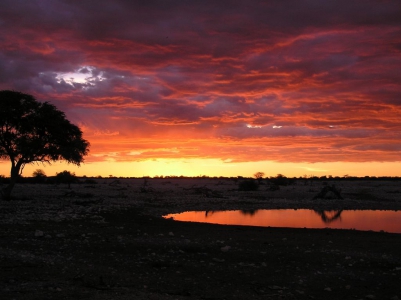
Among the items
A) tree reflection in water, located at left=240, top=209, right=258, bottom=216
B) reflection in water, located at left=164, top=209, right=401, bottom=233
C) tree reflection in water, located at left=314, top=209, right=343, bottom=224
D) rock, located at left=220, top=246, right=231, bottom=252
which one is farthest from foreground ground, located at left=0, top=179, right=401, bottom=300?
tree reflection in water, located at left=240, top=209, right=258, bottom=216

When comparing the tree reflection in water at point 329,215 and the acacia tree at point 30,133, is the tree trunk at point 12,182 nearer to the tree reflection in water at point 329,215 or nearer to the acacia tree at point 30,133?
the acacia tree at point 30,133

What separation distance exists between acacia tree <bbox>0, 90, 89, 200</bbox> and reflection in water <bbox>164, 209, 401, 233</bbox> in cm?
1264

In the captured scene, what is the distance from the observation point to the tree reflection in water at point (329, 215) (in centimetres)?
2947

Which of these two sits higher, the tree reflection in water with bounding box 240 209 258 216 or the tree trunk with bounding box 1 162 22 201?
the tree trunk with bounding box 1 162 22 201

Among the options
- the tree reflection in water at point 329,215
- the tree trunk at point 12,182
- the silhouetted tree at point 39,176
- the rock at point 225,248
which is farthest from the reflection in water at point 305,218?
the silhouetted tree at point 39,176

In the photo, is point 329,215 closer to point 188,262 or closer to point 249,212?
point 249,212

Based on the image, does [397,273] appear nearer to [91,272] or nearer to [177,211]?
[91,272]

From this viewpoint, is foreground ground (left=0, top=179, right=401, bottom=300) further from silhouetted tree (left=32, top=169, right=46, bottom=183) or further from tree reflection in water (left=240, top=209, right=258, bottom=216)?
silhouetted tree (left=32, top=169, right=46, bottom=183)

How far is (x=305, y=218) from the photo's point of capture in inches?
1195

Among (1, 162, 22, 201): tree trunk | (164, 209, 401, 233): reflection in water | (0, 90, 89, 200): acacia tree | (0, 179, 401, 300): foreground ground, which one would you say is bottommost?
(0, 179, 401, 300): foreground ground

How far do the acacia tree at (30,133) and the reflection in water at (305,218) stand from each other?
1264cm

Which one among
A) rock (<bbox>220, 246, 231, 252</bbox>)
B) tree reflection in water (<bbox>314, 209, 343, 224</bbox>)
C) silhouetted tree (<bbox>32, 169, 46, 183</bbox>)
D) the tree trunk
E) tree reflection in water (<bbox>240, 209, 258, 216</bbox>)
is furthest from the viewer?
silhouetted tree (<bbox>32, 169, 46, 183</bbox>)

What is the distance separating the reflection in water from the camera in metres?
26.3

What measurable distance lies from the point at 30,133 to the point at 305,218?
23.2m
